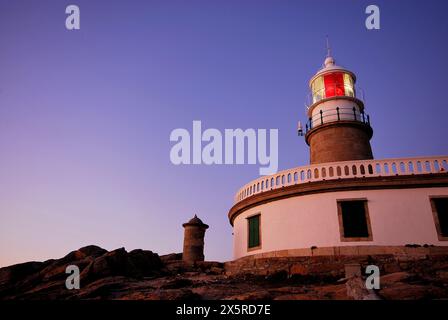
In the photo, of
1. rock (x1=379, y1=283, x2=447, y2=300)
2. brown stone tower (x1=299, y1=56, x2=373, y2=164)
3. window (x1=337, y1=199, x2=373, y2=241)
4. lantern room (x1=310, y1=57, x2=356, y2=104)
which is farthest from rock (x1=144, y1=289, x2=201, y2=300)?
lantern room (x1=310, y1=57, x2=356, y2=104)

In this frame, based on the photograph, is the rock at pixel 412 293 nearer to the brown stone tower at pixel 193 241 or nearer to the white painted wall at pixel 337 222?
the white painted wall at pixel 337 222

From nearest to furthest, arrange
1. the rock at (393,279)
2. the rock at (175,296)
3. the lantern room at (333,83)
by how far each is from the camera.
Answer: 1. the rock at (393,279)
2. the rock at (175,296)
3. the lantern room at (333,83)

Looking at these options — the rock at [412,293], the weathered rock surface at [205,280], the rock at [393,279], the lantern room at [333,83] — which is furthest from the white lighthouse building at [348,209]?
the lantern room at [333,83]

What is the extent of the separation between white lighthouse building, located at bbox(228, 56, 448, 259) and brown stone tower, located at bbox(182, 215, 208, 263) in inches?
164

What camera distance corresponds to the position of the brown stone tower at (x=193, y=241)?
62.0 feet

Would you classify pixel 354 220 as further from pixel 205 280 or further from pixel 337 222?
pixel 205 280

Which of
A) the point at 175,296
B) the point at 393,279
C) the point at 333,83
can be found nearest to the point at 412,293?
the point at 393,279

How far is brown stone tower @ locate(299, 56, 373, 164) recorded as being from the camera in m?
18.3

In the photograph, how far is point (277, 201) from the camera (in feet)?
47.3

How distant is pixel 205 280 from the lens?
525 inches

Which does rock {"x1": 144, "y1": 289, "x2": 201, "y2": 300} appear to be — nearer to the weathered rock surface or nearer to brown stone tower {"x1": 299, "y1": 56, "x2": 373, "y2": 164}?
the weathered rock surface
